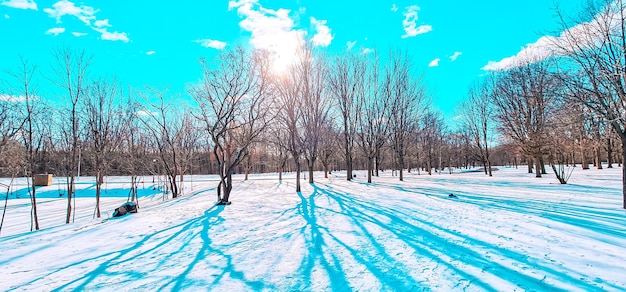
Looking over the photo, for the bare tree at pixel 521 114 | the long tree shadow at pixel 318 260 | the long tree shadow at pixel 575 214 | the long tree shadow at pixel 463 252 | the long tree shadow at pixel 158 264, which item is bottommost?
the long tree shadow at pixel 158 264

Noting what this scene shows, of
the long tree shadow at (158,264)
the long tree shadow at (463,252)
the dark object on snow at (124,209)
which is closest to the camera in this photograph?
the long tree shadow at (463,252)

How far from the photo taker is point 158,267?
12.7 ft

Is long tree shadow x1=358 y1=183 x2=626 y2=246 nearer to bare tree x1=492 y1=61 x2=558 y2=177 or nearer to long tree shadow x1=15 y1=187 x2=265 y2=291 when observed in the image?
long tree shadow x1=15 y1=187 x2=265 y2=291

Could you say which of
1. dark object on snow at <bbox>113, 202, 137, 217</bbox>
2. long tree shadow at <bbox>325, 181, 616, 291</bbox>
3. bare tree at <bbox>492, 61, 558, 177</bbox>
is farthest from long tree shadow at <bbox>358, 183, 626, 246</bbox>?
bare tree at <bbox>492, 61, 558, 177</bbox>

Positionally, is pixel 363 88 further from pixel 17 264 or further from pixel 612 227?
pixel 17 264

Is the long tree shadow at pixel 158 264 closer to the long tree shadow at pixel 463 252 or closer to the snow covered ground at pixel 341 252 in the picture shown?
the snow covered ground at pixel 341 252

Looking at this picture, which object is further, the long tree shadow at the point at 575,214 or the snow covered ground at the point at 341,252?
the long tree shadow at the point at 575,214

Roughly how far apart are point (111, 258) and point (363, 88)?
→ 17.4m

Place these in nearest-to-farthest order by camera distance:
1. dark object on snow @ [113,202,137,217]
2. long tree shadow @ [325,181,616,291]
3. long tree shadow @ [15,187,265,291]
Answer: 1. long tree shadow @ [325,181,616,291]
2. long tree shadow @ [15,187,265,291]
3. dark object on snow @ [113,202,137,217]

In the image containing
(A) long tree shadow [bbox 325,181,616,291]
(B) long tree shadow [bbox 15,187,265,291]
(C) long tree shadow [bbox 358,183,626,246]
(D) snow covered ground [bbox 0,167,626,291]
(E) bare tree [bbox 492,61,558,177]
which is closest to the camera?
(A) long tree shadow [bbox 325,181,616,291]

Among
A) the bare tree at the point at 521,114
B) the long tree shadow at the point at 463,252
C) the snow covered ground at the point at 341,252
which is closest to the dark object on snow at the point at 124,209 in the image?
the snow covered ground at the point at 341,252

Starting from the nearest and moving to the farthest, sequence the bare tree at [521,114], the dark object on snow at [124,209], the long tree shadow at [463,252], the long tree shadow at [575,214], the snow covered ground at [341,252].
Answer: the long tree shadow at [463,252], the snow covered ground at [341,252], the long tree shadow at [575,214], the dark object on snow at [124,209], the bare tree at [521,114]

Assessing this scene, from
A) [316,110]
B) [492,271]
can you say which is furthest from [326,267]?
[316,110]

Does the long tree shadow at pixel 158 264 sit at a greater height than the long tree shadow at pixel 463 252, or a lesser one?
lesser
